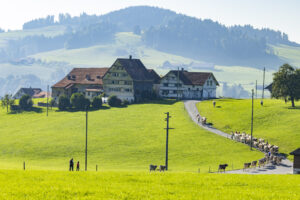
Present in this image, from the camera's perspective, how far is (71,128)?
11050 cm

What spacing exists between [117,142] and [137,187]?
6200 centimetres

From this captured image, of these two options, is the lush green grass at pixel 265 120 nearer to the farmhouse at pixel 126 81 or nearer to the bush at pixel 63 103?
the farmhouse at pixel 126 81

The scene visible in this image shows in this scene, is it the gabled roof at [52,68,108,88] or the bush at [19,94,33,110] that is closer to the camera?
the bush at [19,94,33,110]

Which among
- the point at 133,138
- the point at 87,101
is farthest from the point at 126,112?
the point at 133,138

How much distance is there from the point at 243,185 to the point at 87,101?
108729 millimetres

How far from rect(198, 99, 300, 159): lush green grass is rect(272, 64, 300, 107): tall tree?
11.6 ft

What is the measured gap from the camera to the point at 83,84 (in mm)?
161750

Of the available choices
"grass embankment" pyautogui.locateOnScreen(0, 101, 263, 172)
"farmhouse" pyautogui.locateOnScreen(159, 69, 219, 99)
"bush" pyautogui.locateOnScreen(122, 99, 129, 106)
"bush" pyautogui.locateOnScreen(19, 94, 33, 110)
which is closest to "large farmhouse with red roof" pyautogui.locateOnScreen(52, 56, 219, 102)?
"farmhouse" pyautogui.locateOnScreen(159, 69, 219, 99)

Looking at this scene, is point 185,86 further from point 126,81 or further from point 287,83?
point 287,83

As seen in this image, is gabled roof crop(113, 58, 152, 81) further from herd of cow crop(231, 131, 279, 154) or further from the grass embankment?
herd of cow crop(231, 131, 279, 154)

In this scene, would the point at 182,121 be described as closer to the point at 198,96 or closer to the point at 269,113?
the point at 269,113

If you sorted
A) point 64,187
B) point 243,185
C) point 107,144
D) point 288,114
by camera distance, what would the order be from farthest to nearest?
1. point 288,114
2. point 107,144
3. point 243,185
4. point 64,187

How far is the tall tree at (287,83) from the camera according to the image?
337 ft

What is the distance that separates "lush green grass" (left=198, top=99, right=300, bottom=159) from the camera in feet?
277
